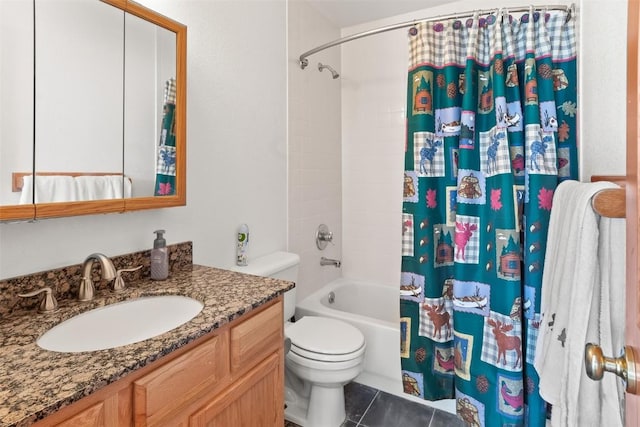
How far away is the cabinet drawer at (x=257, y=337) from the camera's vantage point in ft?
3.37

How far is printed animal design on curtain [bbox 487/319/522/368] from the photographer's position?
1.55 m

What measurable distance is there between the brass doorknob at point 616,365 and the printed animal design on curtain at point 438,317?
129 centimetres

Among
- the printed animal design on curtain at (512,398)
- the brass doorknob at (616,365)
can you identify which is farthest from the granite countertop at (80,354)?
the printed animal design on curtain at (512,398)

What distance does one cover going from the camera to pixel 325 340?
5.60ft

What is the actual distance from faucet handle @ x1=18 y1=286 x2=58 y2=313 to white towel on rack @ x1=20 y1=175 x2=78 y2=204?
0.26 m

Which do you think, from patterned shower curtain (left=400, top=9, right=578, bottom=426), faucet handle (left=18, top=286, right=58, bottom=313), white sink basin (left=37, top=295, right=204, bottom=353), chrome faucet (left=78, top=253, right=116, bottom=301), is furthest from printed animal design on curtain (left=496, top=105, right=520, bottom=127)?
faucet handle (left=18, top=286, right=58, bottom=313)

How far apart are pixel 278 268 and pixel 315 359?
1.58 feet

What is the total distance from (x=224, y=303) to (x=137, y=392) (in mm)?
342

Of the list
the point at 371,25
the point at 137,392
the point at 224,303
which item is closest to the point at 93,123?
the point at 224,303

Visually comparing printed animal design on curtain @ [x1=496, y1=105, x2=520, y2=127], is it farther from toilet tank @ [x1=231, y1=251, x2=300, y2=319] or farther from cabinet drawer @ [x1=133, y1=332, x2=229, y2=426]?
cabinet drawer @ [x1=133, y1=332, x2=229, y2=426]

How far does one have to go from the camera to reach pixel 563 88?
154cm

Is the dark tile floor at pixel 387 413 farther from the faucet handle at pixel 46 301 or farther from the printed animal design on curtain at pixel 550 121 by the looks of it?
the printed animal design on curtain at pixel 550 121

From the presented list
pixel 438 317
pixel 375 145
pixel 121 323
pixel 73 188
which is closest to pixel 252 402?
pixel 121 323

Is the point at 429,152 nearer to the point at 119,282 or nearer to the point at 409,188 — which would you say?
the point at 409,188
